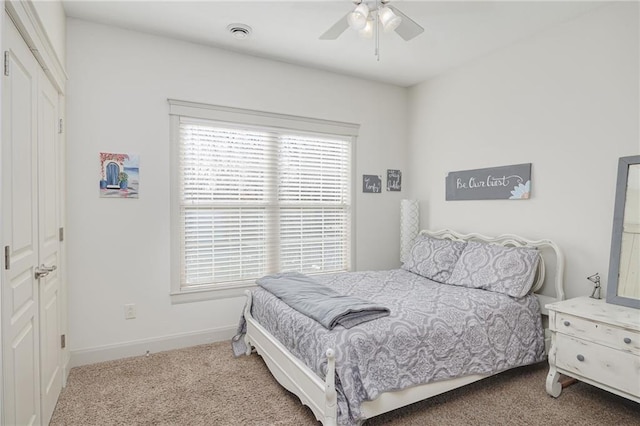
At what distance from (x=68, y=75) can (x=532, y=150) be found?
3.86 meters

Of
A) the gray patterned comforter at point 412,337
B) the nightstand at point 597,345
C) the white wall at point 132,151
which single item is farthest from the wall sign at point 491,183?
the white wall at point 132,151

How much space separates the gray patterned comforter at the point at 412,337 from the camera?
191 centimetres

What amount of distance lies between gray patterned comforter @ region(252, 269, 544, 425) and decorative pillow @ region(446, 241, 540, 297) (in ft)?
0.34

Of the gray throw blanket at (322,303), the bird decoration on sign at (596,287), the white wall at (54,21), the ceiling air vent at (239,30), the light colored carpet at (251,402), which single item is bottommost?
the light colored carpet at (251,402)

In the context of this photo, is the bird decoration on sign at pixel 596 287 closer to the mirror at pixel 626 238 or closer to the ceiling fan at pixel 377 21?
the mirror at pixel 626 238

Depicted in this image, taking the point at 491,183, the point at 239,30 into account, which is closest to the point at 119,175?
the point at 239,30

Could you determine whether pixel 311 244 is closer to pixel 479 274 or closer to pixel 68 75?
pixel 479 274

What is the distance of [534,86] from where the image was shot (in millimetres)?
3070

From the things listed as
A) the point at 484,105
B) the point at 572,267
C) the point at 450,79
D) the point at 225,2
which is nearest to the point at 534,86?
the point at 484,105

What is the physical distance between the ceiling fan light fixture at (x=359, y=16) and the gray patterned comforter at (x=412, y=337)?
1.81 metres

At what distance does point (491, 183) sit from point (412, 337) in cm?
199

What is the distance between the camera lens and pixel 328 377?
1812mm

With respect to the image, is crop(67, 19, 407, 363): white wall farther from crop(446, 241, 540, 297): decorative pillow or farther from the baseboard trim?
crop(446, 241, 540, 297): decorative pillow

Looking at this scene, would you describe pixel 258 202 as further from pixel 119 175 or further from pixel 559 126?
pixel 559 126
